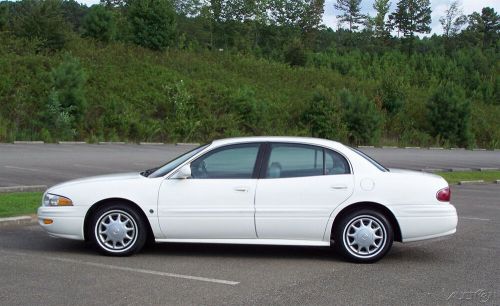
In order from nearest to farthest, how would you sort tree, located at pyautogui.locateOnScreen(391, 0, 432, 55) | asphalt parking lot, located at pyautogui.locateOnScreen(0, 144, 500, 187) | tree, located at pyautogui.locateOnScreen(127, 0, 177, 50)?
asphalt parking lot, located at pyautogui.locateOnScreen(0, 144, 500, 187)
tree, located at pyautogui.locateOnScreen(127, 0, 177, 50)
tree, located at pyautogui.locateOnScreen(391, 0, 432, 55)

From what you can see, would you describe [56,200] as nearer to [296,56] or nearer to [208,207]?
[208,207]

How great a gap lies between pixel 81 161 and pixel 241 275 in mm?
14632

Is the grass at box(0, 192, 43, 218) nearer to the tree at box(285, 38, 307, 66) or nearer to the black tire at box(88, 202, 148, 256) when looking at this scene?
the black tire at box(88, 202, 148, 256)

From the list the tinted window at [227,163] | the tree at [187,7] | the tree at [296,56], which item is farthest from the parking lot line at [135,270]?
the tree at [187,7]

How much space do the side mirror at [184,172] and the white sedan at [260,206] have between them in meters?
0.01

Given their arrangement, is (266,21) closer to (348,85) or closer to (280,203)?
(348,85)

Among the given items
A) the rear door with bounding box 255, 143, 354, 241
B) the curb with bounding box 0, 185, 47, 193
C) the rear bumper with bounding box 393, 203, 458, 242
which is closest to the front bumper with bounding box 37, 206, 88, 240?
the rear door with bounding box 255, 143, 354, 241

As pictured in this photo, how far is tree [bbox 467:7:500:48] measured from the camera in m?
87.4

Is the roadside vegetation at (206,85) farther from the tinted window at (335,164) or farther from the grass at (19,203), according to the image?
the tinted window at (335,164)

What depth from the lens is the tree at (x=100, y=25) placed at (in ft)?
148

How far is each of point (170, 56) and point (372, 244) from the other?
37.9 m

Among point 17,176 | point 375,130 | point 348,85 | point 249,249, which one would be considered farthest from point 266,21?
point 249,249

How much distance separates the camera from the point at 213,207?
25.6 ft

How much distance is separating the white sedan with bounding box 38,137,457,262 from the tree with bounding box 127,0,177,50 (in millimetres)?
36870
